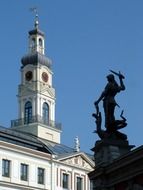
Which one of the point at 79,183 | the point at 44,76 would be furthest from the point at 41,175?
the point at 44,76

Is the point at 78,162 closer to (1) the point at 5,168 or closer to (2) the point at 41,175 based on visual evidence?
(2) the point at 41,175

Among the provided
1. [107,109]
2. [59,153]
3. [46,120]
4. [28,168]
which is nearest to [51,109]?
[46,120]

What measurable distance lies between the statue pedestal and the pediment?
3731 centimetres

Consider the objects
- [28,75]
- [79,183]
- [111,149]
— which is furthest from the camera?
[28,75]

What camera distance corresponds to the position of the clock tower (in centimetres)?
7244

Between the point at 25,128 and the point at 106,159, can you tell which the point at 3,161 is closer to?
the point at 25,128

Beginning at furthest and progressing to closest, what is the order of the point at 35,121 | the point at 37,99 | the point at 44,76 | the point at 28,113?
the point at 44,76 → the point at 28,113 → the point at 37,99 → the point at 35,121

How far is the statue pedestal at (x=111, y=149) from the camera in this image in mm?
22453

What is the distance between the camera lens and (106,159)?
22.5 m

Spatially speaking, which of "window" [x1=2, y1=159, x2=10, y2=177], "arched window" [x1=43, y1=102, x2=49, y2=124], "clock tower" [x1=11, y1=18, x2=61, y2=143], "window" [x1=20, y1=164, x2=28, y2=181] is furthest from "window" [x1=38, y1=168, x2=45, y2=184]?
"arched window" [x1=43, y1=102, x2=49, y2=124]

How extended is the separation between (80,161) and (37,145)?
574 cm

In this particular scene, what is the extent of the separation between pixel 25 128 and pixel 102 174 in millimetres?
51163

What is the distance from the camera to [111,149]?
73.8 feet

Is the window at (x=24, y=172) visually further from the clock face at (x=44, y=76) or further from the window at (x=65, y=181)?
the clock face at (x=44, y=76)
